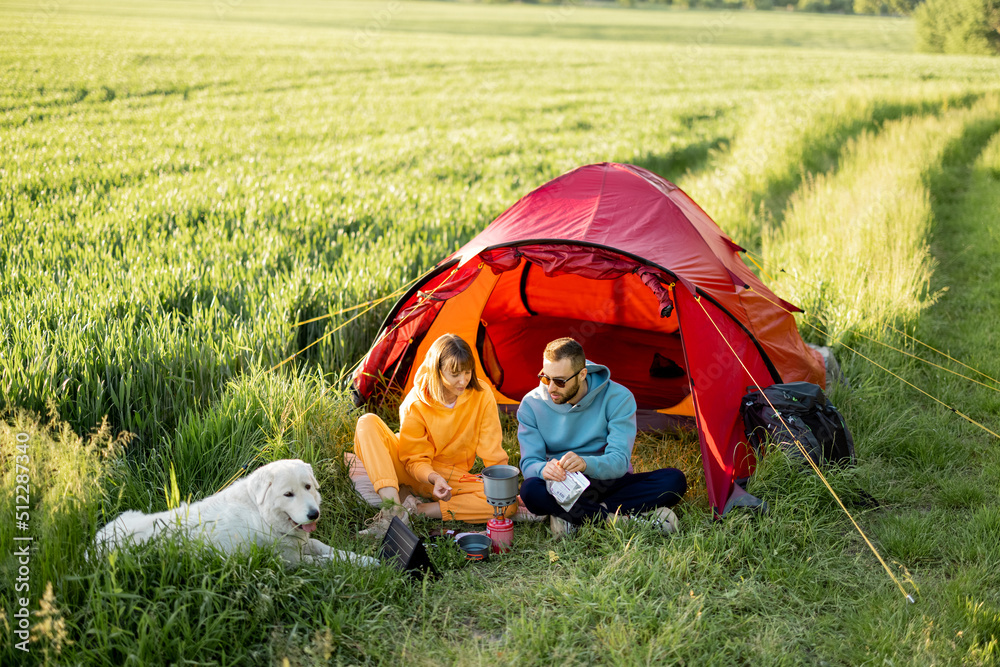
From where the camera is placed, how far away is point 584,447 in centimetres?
417

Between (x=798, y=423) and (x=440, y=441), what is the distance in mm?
2172

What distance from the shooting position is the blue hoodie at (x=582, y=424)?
4059 millimetres

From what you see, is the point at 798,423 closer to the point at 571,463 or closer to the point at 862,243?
the point at 571,463

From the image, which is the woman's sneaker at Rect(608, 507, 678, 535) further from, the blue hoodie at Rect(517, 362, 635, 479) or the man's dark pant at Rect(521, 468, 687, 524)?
the blue hoodie at Rect(517, 362, 635, 479)

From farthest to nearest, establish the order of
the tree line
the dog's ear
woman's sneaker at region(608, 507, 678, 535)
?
the tree line → woman's sneaker at region(608, 507, 678, 535) → the dog's ear

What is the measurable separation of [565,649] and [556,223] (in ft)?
9.90

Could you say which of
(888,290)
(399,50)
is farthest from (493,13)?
(888,290)

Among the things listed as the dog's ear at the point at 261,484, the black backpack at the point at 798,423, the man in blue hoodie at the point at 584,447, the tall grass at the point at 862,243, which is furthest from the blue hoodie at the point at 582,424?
the tall grass at the point at 862,243

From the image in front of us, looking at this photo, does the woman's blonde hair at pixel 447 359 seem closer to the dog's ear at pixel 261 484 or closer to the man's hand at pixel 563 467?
the man's hand at pixel 563 467

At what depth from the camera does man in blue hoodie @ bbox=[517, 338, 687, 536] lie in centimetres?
391

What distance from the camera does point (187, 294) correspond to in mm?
5973

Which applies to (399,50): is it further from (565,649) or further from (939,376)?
(565,649)

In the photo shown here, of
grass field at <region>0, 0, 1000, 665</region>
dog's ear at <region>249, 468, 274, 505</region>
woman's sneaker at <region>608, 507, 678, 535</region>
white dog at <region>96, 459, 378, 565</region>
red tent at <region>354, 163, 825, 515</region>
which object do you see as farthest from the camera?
red tent at <region>354, 163, 825, 515</region>

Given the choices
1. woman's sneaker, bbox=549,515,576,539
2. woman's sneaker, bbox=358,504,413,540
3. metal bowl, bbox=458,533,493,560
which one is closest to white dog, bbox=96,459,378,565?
woman's sneaker, bbox=358,504,413,540
